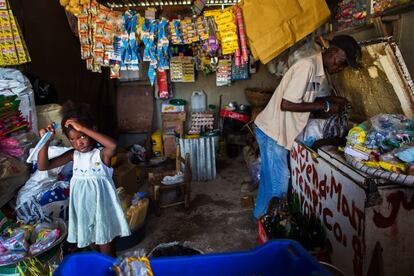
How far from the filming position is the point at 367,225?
1.92 metres

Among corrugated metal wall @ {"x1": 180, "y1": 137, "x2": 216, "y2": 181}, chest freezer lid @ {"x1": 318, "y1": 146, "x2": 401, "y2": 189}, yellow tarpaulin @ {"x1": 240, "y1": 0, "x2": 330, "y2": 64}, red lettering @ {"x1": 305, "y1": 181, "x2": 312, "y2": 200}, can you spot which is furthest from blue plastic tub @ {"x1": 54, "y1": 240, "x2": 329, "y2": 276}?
corrugated metal wall @ {"x1": 180, "y1": 137, "x2": 216, "y2": 181}

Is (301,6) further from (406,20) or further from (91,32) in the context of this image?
(91,32)

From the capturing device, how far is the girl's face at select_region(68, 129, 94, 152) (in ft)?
7.23

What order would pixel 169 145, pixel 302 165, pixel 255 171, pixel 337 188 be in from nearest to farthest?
pixel 337 188 → pixel 302 165 → pixel 255 171 → pixel 169 145

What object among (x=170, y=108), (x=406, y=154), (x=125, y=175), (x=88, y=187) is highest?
(x=170, y=108)

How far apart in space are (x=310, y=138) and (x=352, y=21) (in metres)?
1.54

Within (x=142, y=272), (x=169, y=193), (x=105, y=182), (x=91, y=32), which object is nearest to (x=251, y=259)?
(x=142, y=272)

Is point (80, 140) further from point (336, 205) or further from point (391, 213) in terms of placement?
point (391, 213)

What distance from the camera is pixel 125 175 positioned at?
4430mm

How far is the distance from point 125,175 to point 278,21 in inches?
111

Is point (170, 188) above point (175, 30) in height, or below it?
below

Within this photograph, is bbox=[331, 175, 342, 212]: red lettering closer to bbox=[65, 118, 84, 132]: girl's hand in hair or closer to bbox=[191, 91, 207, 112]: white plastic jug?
bbox=[65, 118, 84, 132]: girl's hand in hair

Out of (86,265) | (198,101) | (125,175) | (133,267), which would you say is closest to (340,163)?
(133,267)

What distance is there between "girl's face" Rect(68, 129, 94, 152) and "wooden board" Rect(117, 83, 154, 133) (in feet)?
14.7
